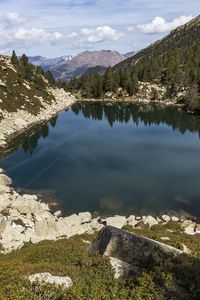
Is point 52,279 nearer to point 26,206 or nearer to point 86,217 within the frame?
point 86,217

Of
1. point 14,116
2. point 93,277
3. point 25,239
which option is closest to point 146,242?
point 93,277

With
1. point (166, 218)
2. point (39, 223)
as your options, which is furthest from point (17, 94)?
point (39, 223)

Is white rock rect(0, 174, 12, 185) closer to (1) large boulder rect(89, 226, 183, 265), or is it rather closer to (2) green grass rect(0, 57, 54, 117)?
(1) large boulder rect(89, 226, 183, 265)

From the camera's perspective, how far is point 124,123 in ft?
391

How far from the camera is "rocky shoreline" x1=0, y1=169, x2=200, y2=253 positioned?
102 feet

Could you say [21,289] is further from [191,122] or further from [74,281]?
[191,122]

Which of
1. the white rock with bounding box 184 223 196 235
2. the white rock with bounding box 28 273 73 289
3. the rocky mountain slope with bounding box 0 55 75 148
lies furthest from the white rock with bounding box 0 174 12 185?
the white rock with bounding box 28 273 73 289

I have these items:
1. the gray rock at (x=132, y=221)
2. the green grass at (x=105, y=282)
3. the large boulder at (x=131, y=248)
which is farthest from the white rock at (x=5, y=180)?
the green grass at (x=105, y=282)

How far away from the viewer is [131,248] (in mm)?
16578

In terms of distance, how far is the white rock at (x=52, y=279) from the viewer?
13144 millimetres

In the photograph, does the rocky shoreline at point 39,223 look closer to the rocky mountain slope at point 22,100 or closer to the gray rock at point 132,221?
the gray rock at point 132,221

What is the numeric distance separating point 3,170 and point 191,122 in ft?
216

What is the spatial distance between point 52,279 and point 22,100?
10240cm

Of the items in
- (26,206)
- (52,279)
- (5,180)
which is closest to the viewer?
(52,279)
